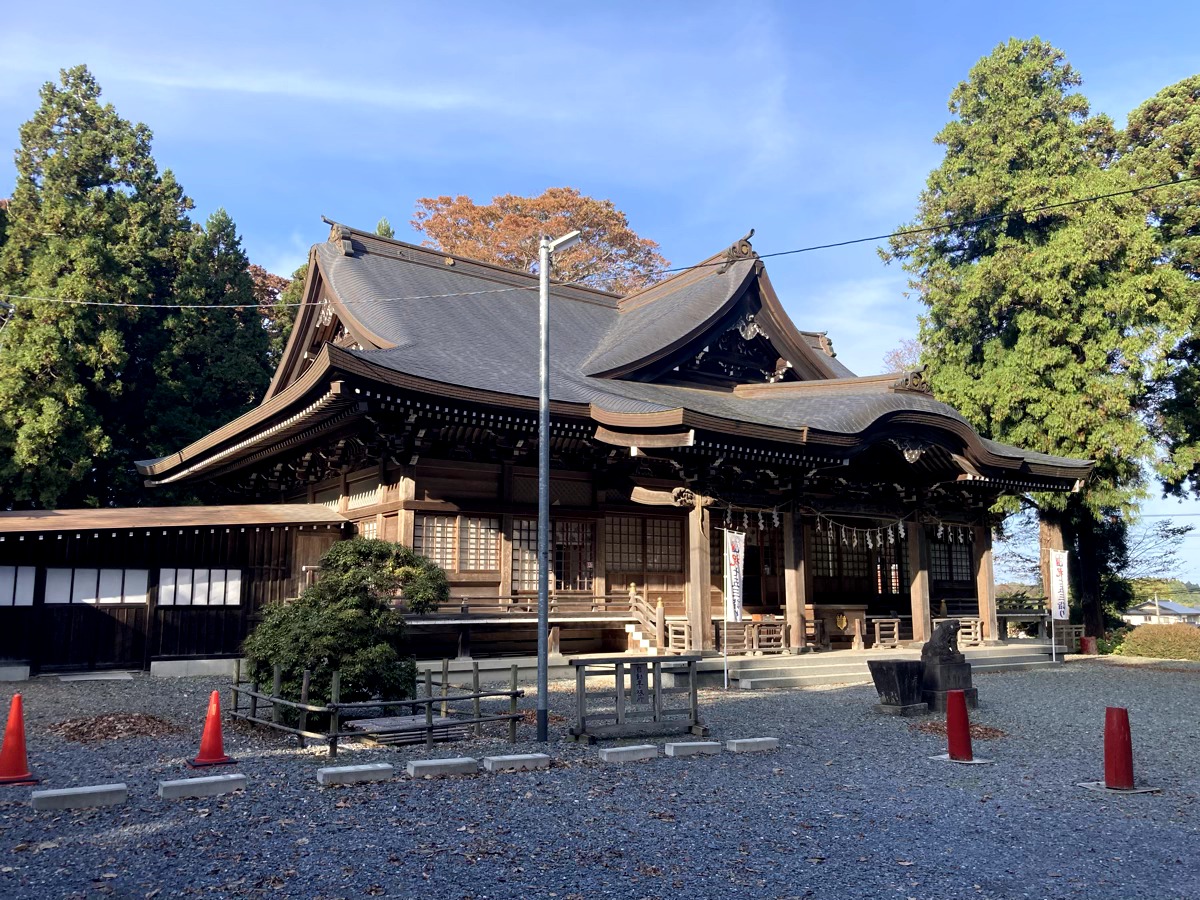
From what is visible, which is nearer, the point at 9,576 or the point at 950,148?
the point at 9,576

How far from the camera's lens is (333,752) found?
8805 millimetres

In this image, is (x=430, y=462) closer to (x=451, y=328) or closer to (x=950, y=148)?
(x=451, y=328)

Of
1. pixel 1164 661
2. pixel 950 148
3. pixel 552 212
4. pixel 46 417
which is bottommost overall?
pixel 1164 661

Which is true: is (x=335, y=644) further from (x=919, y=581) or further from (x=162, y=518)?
(x=919, y=581)

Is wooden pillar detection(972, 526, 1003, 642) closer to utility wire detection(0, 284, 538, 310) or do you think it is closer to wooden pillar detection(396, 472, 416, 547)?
utility wire detection(0, 284, 538, 310)

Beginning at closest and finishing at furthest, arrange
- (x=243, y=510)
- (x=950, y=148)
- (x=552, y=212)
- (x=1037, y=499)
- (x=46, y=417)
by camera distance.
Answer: (x=243, y=510) → (x=46, y=417) → (x=1037, y=499) → (x=950, y=148) → (x=552, y=212)

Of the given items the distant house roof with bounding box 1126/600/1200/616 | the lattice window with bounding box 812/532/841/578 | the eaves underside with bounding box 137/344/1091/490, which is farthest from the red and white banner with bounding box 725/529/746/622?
the distant house roof with bounding box 1126/600/1200/616

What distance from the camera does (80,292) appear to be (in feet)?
77.2

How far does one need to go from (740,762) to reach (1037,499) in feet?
57.4

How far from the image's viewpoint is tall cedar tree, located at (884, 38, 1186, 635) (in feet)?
74.3

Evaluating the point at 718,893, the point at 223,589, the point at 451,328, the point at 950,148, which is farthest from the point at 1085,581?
the point at 718,893

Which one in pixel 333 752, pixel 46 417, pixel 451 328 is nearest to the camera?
pixel 333 752

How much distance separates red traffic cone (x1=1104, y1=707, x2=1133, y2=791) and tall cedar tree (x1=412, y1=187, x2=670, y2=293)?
1239 inches

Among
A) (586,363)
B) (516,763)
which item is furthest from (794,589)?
(516,763)
